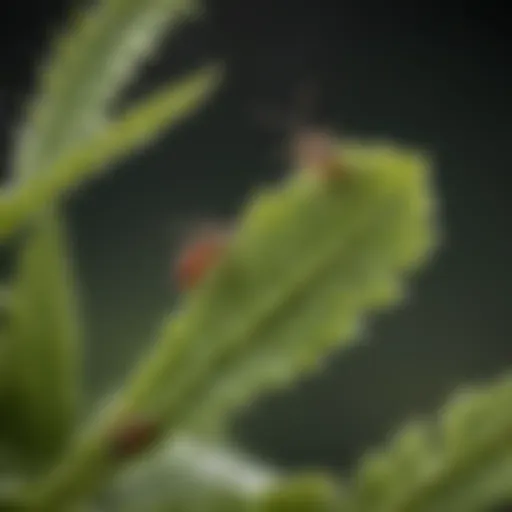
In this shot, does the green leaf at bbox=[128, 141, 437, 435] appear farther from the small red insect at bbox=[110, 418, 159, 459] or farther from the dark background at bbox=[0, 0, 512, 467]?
the dark background at bbox=[0, 0, 512, 467]

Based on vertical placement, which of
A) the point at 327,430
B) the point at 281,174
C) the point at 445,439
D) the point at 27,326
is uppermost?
the point at 281,174

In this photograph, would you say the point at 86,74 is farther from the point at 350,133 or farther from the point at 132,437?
the point at 350,133

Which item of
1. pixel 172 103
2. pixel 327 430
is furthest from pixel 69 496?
pixel 327 430

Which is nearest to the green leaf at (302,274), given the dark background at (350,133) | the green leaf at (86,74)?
the green leaf at (86,74)

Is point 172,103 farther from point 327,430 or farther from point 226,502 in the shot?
point 327,430

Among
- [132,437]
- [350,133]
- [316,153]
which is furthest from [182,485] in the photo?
[350,133]

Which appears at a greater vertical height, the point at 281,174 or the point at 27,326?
the point at 281,174
